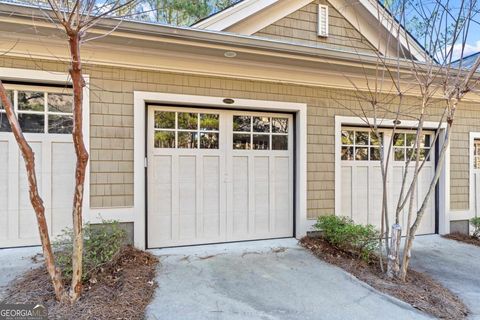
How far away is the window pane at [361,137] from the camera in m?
5.36

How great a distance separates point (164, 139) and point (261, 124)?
1491 mm

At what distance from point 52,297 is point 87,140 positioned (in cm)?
187

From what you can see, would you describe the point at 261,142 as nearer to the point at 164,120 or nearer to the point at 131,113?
the point at 164,120

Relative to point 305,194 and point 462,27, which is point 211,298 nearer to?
point 305,194

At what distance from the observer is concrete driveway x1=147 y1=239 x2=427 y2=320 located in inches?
108

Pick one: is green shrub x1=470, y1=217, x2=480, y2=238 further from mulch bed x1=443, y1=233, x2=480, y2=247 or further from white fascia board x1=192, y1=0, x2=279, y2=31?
white fascia board x1=192, y1=0, x2=279, y2=31

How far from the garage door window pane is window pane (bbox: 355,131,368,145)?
8.10 ft

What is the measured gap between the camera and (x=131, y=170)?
4.05 meters

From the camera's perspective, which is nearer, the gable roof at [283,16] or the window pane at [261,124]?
the window pane at [261,124]

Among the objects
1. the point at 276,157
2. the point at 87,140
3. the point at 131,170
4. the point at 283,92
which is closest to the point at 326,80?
the point at 283,92

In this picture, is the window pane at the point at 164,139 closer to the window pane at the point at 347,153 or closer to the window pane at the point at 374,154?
the window pane at the point at 347,153

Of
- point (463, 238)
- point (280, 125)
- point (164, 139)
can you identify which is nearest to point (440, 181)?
point (463, 238)

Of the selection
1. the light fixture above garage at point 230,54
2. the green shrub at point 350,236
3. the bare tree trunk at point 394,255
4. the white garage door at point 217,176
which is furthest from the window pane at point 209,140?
the bare tree trunk at point 394,255

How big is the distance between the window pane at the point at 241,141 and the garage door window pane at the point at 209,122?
13.0 inches
